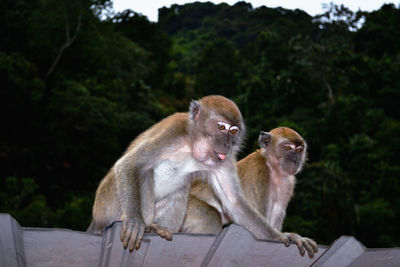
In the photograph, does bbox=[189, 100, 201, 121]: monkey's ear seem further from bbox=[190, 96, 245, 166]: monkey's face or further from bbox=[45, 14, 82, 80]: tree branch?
bbox=[45, 14, 82, 80]: tree branch

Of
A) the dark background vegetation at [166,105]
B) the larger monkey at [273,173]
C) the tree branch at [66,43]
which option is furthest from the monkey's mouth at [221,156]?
the tree branch at [66,43]

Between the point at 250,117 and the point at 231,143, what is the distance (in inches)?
1071

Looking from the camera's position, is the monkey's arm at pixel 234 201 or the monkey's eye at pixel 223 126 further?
the monkey's arm at pixel 234 201

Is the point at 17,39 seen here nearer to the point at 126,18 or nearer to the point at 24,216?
the point at 24,216

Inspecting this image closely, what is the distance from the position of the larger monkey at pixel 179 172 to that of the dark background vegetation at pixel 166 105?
486 inches

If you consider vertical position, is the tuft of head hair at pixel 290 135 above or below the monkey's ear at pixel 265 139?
above

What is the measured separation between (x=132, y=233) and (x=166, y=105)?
A: 3344 centimetres

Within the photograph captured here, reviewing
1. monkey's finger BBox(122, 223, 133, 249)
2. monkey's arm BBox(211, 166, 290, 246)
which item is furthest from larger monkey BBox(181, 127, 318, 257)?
monkey's finger BBox(122, 223, 133, 249)

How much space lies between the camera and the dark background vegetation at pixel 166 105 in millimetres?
20425

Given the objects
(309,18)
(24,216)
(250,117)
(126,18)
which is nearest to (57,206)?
(24,216)

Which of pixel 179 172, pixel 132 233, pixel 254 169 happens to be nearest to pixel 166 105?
pixel 254 169

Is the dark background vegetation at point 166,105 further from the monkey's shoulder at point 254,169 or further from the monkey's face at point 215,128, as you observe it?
the monkey's face at point 215,128

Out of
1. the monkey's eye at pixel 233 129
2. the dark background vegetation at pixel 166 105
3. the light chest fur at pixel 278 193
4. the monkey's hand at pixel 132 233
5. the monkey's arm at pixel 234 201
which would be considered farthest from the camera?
the dark background vegetation at pixel 166 105

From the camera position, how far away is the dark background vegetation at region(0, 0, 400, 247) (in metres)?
20.4
